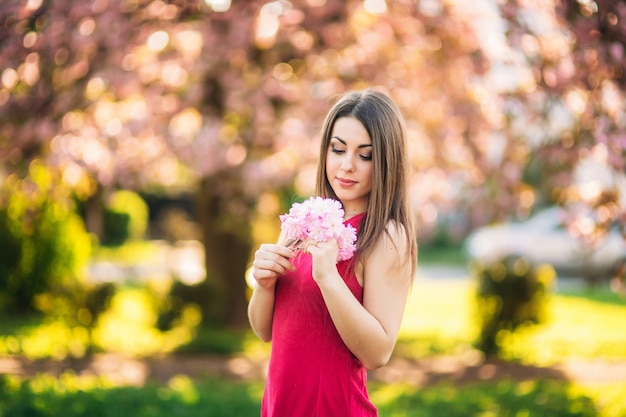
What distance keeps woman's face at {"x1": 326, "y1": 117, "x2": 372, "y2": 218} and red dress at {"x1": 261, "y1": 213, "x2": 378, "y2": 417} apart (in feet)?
0.83

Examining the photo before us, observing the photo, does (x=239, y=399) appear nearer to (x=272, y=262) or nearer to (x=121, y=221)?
(x=272, y=262)

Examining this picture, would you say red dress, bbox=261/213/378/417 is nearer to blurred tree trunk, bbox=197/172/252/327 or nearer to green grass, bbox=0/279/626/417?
green grass, bbox=0/279/626/417

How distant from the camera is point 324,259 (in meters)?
1.88

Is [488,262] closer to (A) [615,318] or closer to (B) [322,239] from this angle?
(A) [615,318]

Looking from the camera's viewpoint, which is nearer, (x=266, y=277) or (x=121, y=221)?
(x=266, y=277)

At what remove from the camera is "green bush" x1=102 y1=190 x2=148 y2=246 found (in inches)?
840

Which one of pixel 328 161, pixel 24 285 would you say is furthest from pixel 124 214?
pixel 328 161

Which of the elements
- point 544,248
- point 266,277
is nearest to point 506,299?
point 266,277

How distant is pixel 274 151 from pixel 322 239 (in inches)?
200

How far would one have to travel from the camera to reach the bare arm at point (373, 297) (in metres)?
1.88

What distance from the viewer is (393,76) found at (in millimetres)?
7160

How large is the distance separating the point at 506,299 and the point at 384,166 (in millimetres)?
5645

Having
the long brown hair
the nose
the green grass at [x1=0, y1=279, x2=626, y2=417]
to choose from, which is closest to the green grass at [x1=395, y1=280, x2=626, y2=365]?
the green grass at [x1=0, y1=279, x2=626, y2=417]

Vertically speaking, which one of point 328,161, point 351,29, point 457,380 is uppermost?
point 351,29
